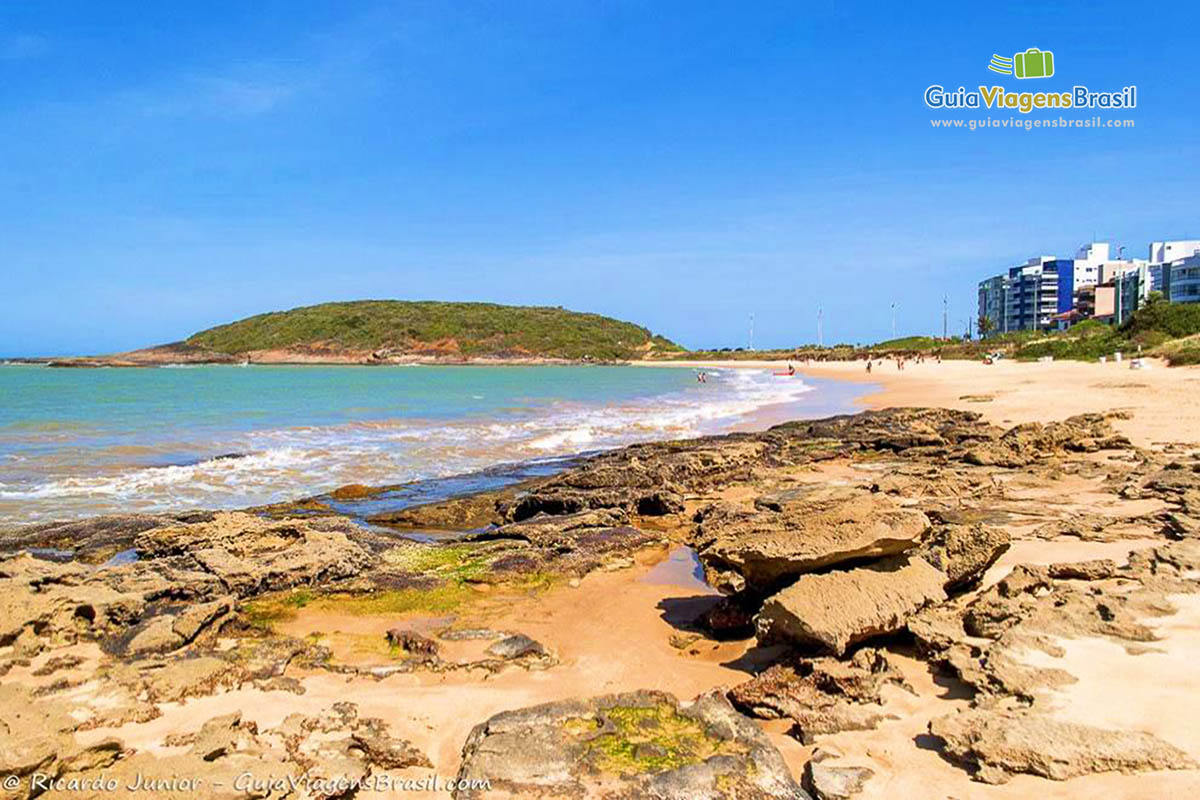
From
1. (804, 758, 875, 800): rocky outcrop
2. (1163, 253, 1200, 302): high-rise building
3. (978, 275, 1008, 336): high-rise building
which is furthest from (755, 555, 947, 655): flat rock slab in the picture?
(978, 275, 1008, 336): high-rise building

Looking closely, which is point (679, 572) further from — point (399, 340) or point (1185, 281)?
point (399, 340)

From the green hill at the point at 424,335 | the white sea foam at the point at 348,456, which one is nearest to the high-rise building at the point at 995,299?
the green hill at the point at 424,335

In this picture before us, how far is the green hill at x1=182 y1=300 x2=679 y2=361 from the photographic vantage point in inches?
4414

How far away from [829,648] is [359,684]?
3021 mm

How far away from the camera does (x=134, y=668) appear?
486 centimetres

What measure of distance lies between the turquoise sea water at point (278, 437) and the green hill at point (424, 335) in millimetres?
72277

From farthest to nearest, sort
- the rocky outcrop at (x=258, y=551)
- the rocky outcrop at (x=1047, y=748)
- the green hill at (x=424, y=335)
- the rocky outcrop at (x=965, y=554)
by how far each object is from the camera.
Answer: the green hill at (x=424, y=335) → the rocky outcrop at (x=258, y=551) → the rocky outcrop at (x=965, y=554) → the rocky outcrop at (x=1047, y=748)

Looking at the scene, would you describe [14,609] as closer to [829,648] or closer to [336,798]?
[336,798]

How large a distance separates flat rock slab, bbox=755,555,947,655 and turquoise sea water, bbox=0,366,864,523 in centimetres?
968

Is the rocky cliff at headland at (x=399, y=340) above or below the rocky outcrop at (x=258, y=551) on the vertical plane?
above

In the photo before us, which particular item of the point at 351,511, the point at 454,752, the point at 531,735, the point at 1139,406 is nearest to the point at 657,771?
the point at 531,735

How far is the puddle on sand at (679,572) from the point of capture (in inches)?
280

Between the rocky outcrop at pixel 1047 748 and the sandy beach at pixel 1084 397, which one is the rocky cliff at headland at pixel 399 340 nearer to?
the sandy beach at pixel 1084 397

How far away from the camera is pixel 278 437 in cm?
2098
